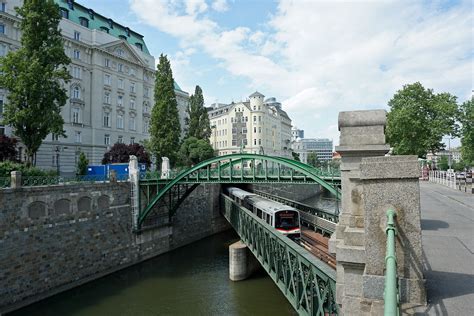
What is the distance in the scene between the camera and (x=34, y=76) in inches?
872

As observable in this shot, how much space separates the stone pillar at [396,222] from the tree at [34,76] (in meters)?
24.5

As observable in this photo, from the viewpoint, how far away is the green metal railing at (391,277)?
7.76ft

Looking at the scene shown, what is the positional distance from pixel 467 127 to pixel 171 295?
127 feet

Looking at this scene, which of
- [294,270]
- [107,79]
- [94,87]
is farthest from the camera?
[107,79]

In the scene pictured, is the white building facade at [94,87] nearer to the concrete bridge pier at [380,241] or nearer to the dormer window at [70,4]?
the dormer window at [70,4]

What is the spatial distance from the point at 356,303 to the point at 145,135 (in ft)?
168

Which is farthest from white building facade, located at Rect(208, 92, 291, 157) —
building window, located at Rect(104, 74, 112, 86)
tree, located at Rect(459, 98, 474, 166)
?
tree, located at Rect(459, 98, 474, 166)

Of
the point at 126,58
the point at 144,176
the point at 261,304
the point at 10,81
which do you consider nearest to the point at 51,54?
the point at 10,81

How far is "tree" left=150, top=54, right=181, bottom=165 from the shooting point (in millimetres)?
38688

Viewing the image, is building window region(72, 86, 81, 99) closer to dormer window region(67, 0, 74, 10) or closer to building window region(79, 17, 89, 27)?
building window region(79, 17, 89, 27)

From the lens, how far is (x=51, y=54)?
77.6 feet

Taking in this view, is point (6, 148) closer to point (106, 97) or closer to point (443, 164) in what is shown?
point (106, 97)

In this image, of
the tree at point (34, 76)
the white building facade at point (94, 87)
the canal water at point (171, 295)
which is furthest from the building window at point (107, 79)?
the canal water at point (171, 295)

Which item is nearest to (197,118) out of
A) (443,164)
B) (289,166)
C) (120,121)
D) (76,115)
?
(120,121)
